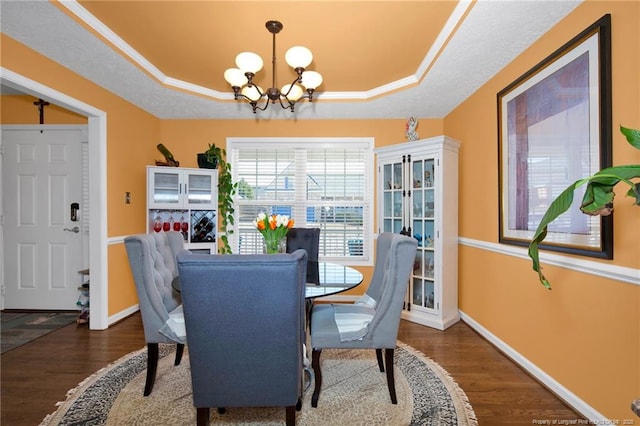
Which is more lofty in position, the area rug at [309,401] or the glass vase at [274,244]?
the glass vase at [274,244]

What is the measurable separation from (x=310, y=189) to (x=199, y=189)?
1429 mm

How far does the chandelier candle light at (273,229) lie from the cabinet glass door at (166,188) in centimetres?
210

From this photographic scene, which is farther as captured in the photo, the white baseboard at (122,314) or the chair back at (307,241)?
the white baseboard at (122,314)

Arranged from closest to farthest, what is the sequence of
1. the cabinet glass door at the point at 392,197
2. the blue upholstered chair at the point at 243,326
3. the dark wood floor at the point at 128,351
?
the blue upholstered chair at the point at 243,326
the dark wood floor at the point at 128,351
the cabinet glass door at the point at 392,197

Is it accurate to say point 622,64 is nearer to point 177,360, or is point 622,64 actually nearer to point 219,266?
point 219,266

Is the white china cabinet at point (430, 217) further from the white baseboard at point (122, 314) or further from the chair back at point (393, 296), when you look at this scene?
the white baseboard at point (122, 314)

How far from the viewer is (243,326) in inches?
51.2

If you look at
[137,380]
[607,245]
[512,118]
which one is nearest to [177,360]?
[137,380]

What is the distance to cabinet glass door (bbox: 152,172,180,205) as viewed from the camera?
377cm

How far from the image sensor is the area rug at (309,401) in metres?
1.78

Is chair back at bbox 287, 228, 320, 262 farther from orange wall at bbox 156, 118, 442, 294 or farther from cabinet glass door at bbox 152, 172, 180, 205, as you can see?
cabinet glass door at bbox 152, 172, 180, 205

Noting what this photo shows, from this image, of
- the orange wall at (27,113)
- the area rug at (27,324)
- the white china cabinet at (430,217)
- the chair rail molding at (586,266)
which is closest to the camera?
the chair rail molding at (586,266)

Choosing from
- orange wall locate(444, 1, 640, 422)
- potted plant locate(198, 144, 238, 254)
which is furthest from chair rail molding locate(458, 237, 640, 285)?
potted plant locate(198, 144, 238, 254)

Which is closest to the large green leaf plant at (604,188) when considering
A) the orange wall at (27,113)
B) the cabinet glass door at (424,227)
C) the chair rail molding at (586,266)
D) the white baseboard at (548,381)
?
→ the chair rail molding at (586,266)
